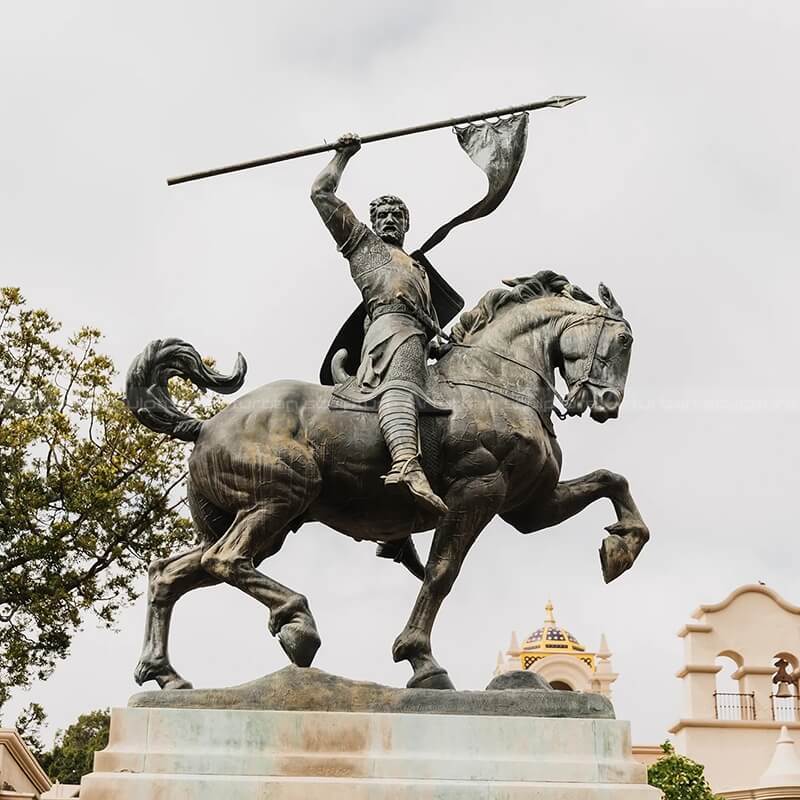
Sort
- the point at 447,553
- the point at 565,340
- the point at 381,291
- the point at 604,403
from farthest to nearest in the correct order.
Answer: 1. the point at 381,291
2. the point at 565,340
3. the point at 604,403
4. the point at 447,553

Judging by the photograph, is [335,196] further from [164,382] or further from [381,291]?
[164,382]

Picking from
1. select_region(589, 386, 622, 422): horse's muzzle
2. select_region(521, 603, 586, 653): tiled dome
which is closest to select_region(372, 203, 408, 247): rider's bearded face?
select_region(589, 386, 622, 422): horse's muzzle

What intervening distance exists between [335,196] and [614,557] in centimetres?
279

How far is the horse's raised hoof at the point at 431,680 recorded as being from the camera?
7746 millimetres

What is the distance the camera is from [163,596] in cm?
797

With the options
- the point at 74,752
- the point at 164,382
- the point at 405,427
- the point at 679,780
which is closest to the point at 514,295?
the point at 405,427

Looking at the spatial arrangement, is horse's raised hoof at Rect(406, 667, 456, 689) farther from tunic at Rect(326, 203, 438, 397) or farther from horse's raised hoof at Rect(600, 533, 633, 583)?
tunic at Rect(326, 203, 438, 397)

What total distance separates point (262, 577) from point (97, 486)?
34.5ft

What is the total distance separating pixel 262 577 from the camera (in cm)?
777

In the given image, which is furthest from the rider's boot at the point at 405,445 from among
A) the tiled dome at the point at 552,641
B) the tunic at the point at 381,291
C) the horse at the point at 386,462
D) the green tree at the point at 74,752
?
the tiled dome at the point at 552,641

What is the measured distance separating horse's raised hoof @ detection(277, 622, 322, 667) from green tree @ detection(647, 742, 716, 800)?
18.2 meters

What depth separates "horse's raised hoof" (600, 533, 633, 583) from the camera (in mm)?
8203

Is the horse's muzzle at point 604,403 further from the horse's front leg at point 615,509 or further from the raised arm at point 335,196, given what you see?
the raised arm at point 335,196

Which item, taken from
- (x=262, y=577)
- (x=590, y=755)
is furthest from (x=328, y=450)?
(x=590, y=755)
